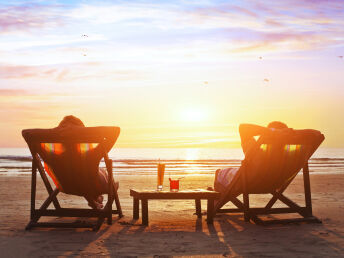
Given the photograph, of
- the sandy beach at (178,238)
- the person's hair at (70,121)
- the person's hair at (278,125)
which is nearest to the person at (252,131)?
the person's hair at (278,125)

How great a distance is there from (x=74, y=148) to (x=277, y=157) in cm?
261

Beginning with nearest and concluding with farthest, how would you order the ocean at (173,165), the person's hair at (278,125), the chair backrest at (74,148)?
the chair backrest at (74,148), the person's hair at (278,125), the ocean at (173,165)

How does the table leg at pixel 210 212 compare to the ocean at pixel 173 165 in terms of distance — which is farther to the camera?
the ocean at pixel 173 165

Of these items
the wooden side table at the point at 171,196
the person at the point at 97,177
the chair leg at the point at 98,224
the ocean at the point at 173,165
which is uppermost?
the person at the point at 97,177

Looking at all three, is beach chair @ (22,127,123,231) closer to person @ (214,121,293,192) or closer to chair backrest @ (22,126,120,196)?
chair backrest @ (22,126,120,196)

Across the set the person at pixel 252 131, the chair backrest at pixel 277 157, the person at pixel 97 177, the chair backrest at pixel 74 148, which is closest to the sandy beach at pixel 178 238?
the person at pixel 97 177

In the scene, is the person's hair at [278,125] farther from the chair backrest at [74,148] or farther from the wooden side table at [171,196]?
the chair backrest at [74,148]

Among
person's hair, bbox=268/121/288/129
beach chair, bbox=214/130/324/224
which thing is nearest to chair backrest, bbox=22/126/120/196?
beach chair, bbox=214/130/324/224

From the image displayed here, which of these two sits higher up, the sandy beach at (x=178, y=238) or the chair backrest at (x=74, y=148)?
the chair backrest at (x=74, y=148)

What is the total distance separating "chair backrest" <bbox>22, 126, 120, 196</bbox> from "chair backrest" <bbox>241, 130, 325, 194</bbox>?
1.86 metres

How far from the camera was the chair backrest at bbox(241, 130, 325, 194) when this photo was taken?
239 inches

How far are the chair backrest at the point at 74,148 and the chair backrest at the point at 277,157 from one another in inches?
73.2

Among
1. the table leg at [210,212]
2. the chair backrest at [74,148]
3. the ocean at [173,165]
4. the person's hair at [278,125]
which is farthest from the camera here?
the ocean at [173,165]

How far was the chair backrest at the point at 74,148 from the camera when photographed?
18.8 feet
